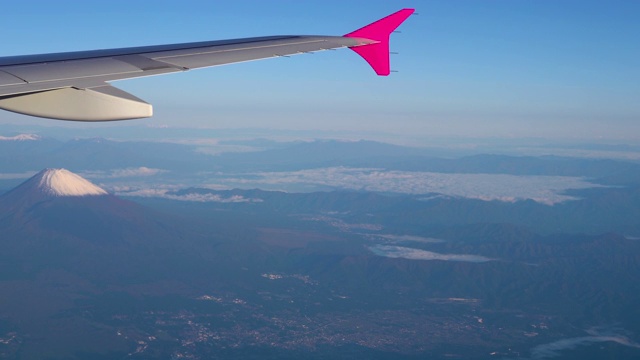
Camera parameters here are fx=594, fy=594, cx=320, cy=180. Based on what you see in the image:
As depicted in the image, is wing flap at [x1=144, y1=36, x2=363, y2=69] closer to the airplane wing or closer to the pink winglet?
the airplane wing

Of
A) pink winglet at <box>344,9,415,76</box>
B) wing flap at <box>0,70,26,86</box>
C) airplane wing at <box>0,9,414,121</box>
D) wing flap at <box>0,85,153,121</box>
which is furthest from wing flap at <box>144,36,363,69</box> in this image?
wing flap at <box>0,70,26,86</box>

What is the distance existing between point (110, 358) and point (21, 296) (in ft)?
229

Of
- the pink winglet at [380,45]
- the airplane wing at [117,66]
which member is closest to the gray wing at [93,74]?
the airplane wing at [117,66]

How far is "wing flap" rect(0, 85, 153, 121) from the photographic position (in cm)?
731

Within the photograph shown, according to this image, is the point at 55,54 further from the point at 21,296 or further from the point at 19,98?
the point at 21,296

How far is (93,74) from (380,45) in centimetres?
A: 583

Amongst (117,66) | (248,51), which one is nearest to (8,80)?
(117,66)

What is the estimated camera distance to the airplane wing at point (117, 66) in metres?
7.37

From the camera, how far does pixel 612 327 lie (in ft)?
594

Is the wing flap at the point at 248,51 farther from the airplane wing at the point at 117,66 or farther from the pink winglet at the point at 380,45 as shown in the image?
the pink winglet at the point at 380,45

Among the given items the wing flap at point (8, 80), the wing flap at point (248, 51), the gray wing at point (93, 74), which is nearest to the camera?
the wing flap at point (8, 80)

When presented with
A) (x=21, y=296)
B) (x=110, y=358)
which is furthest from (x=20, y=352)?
(x=21, y=296)

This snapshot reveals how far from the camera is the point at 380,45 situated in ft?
39.1

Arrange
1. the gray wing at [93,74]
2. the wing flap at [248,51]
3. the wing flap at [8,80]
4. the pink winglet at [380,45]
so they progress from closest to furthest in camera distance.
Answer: the wing flap at [8,80], the gray wing at [93,74], the wing flap at [248,51], the pink winglet at [380,45]
